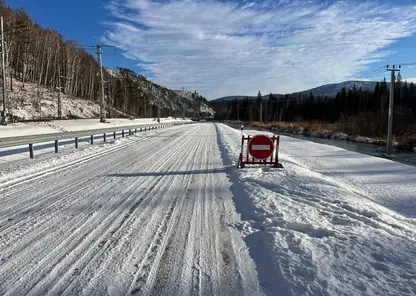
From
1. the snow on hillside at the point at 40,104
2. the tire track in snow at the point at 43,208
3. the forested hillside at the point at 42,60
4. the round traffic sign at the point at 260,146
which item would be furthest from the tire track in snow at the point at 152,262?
the forested hillside at the point at 42,60

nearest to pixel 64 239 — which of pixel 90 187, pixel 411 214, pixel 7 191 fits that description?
pixel 90 187

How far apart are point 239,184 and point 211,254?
174 inches

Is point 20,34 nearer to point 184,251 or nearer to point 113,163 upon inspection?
point 113,163

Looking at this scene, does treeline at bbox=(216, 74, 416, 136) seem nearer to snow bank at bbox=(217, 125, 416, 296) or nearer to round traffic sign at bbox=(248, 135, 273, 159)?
→ round traffic sign at bbox=(248, 135, 273, 159)

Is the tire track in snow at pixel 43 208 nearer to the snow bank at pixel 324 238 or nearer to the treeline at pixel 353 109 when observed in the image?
the snow bank at pixel 324 238

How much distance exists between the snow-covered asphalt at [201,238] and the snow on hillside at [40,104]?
139 feet

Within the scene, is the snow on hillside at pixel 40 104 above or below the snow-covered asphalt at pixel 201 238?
above

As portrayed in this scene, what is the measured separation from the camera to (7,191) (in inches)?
288

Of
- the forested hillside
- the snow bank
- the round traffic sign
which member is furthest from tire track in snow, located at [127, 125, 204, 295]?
the forested hillside

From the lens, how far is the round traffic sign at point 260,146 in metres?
10.4

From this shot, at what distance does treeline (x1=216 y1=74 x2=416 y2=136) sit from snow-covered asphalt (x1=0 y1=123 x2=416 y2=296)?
36.4m

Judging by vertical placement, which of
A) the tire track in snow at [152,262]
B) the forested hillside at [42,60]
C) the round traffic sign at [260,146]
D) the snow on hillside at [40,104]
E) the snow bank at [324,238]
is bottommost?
the tire track in snow at [152,262]

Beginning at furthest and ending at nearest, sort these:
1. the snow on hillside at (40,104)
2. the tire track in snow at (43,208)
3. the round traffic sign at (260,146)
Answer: the snow on hillside at (40,104)
the round traffic sign at (260,146)
the tire track in snow at (43,208)

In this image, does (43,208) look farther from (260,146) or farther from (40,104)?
(40,104)
